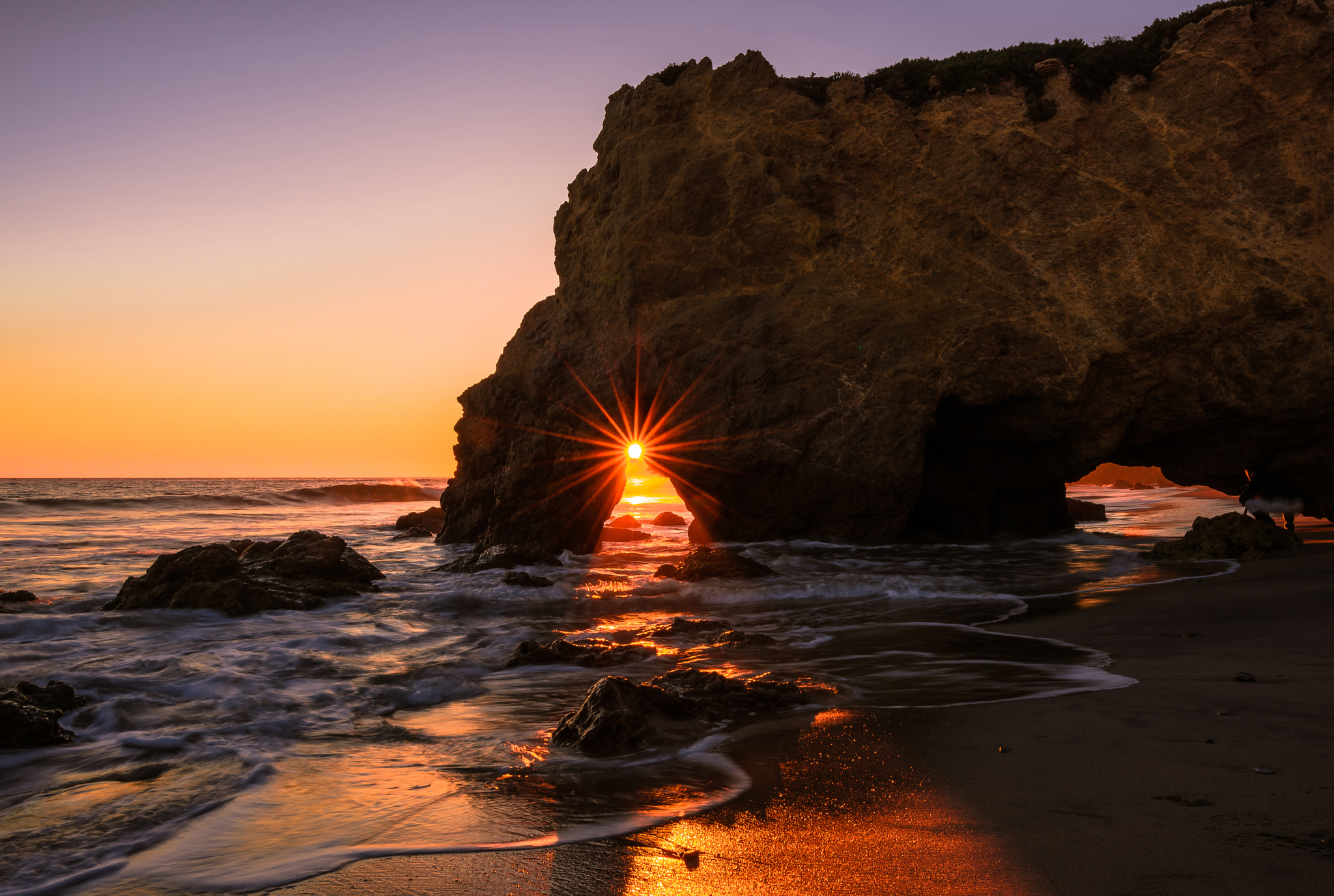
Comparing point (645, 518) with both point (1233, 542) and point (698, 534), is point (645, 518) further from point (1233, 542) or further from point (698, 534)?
point (1233, 542)

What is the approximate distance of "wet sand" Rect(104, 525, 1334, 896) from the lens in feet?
8.33

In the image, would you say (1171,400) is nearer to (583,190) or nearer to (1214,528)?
(1214,528)

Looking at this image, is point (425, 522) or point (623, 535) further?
point (425, 522)

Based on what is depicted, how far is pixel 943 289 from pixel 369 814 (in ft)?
46.4

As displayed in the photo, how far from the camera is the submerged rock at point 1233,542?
37.3 feet

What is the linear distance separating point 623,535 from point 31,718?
701 inches

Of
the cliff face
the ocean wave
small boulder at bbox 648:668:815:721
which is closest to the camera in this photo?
small boulder at bbox 648:668:815:721

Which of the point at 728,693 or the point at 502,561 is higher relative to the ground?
the point at 728,693

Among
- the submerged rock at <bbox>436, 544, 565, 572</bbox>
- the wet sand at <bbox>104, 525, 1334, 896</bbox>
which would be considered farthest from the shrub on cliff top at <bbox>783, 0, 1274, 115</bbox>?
the wet sand at <bbox>104, 525, 1334, 896</bbox>

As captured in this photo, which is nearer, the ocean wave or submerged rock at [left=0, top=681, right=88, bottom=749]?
submerged rock at [left=0, top=681, right=88, bottom=749]

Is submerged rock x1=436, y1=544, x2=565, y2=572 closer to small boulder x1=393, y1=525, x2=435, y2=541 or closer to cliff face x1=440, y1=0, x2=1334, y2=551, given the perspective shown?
cliff face x1=440, y1=0, x2=1334, y2=551

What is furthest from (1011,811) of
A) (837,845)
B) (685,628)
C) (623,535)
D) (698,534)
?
(623,535)

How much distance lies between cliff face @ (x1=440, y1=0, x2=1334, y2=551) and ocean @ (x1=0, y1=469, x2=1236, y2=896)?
2.33 m

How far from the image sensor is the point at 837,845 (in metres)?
2.87
